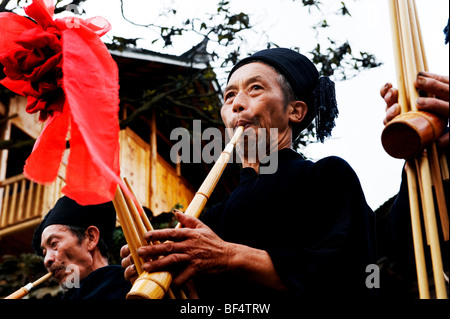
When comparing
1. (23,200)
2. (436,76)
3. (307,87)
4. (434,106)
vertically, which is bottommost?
(434,106)

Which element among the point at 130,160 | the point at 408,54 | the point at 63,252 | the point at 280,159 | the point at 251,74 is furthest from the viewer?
the point at 130,160

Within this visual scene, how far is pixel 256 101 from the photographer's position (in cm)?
273

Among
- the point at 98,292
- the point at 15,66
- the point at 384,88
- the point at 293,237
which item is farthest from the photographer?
the point at 98,292

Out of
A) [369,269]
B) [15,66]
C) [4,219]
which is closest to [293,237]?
[369,269]

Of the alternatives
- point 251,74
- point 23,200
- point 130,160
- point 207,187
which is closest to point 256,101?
point 251,74

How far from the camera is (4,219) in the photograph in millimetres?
12430

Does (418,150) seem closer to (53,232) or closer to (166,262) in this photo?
(166,262)

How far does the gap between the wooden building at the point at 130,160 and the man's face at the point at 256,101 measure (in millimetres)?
7103

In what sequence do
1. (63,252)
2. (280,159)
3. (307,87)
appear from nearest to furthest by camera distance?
(280,159) < (307,87) < (63,252)

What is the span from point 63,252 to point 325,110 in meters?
2.25

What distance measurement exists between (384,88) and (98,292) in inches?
89.4

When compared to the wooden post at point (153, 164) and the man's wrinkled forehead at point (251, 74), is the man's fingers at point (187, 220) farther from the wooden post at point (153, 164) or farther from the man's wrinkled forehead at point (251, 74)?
the wooden post at point (153, 164)
